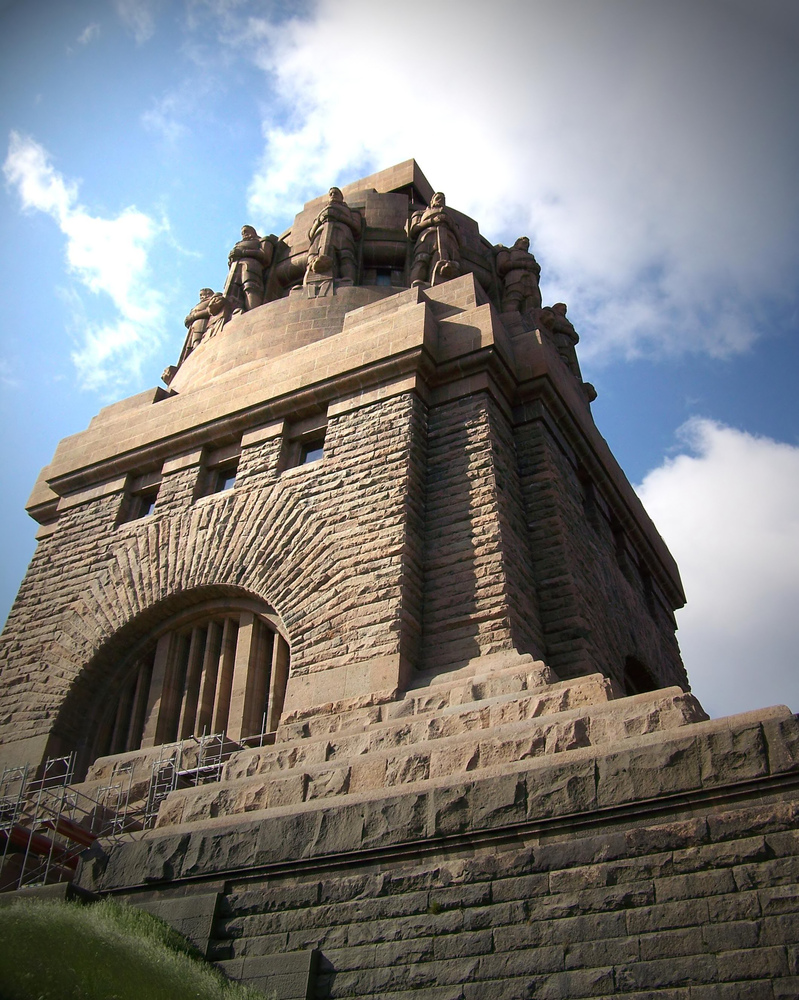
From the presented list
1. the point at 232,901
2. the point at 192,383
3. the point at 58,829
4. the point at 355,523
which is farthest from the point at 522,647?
the point at 192,383

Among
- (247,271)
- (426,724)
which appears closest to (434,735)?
(426,724)

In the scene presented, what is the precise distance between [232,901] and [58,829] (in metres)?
2.39

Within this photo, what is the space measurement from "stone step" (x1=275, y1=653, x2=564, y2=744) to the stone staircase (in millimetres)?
12

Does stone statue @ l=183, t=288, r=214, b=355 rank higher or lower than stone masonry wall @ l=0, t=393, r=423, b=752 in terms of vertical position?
higher

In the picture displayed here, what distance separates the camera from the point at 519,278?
18359mm

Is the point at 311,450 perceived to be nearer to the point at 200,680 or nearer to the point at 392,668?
the point at 200,680

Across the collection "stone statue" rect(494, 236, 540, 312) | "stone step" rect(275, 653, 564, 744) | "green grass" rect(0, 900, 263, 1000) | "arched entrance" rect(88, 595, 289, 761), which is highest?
"stone statue" rect(494, 236, 540, 312)

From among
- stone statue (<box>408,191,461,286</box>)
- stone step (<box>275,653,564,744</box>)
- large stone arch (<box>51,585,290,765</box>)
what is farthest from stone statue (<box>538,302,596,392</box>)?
stone step (<box>275,653,564,744</box>)

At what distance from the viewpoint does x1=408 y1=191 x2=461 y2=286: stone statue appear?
53.6ft

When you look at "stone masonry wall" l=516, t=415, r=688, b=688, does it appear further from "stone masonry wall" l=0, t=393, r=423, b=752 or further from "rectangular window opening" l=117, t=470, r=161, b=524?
"rectangular window opening" l=117, t=470, r=161, b=524

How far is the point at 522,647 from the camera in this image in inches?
389

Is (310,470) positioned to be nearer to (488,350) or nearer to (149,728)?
(488,350)

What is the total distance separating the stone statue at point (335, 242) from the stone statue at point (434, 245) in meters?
1.15

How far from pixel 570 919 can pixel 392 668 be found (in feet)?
12.0
